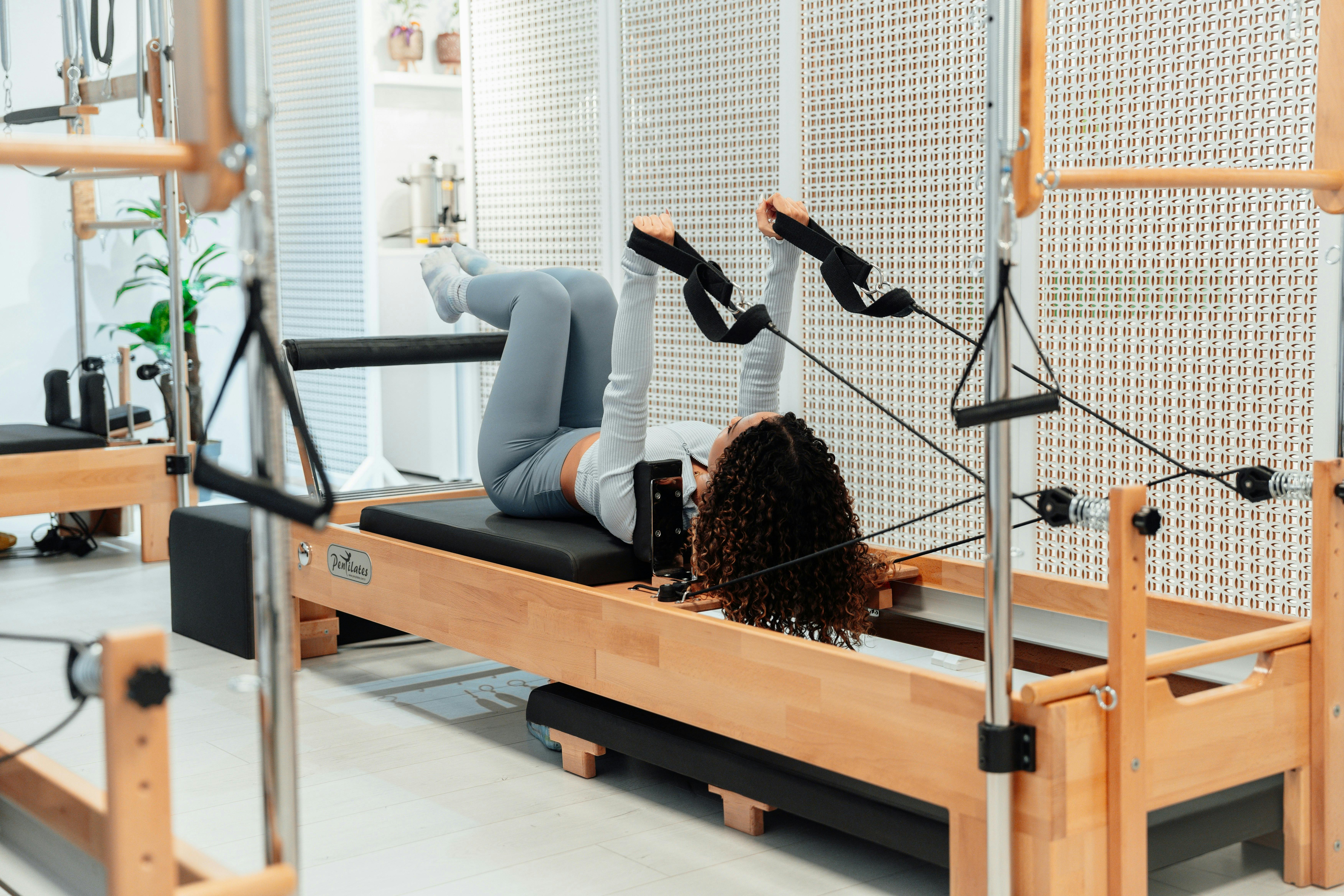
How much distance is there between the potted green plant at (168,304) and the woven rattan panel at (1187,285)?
3.10 meters

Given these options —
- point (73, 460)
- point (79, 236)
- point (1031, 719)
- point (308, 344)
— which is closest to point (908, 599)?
point (1031, 719)

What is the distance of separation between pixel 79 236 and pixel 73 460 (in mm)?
1023

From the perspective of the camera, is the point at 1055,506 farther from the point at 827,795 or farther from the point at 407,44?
the point at 407,44

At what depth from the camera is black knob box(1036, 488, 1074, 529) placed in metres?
1.88

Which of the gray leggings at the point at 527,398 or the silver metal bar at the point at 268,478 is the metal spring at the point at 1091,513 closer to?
the silver metal bar at the point at 268,478

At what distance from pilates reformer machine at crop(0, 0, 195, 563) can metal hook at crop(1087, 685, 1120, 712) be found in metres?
3.21

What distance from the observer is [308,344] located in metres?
3.45

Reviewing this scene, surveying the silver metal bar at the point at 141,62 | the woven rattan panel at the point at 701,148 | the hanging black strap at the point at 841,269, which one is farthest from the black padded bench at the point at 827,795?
the silver metal bar at the point at 141,62

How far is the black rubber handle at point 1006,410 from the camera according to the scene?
1.68 m

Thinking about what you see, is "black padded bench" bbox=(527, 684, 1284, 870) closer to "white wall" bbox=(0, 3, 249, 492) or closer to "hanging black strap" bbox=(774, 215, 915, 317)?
"hanging black strap" bbox=(774, 215, 915, 317)

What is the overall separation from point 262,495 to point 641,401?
1.61m

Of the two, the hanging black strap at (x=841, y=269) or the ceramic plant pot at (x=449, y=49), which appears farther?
the ceramic plant pot at (x=449, y=49)

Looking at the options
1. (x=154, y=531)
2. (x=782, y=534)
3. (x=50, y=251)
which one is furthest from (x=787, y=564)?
(x=50, y=251)

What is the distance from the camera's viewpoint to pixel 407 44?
6.40m
